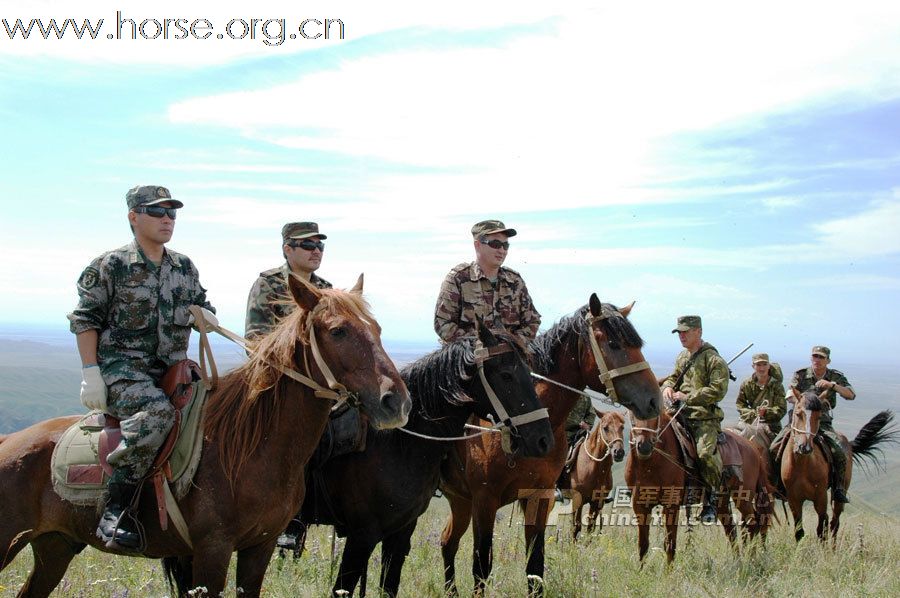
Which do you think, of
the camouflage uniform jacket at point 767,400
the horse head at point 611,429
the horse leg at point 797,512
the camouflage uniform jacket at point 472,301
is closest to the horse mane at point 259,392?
the camouflage uniform jacket at point 472,301

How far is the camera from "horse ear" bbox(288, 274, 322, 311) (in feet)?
16.1

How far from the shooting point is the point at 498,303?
7.97 m

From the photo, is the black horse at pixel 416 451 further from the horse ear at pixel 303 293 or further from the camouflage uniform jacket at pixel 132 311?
the camouflage uniform jacket at pixel 132 311

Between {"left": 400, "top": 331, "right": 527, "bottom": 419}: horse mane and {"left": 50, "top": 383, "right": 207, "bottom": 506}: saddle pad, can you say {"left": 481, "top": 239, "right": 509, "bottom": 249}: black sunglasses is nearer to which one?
{"left": 400, "top": 331, "right": 527, "bottom": 419}: horse mane

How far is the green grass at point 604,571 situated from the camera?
681cm

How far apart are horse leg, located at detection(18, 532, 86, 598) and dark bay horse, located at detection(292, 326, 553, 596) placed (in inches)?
70.8

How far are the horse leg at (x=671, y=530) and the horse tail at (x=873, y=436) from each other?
611cm

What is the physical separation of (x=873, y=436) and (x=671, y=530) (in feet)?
21.4

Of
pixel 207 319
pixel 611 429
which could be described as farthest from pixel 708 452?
pixel 207 319

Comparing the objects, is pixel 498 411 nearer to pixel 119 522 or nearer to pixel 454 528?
pixel 454 528

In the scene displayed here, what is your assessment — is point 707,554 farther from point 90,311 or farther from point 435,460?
point 90,311

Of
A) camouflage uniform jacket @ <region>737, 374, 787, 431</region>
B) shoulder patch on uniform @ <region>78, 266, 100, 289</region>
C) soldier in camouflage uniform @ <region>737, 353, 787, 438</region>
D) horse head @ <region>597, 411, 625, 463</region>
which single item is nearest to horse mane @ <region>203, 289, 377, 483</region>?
shoulder patch on uniform @ <region>78, 266, 100, 289</region>

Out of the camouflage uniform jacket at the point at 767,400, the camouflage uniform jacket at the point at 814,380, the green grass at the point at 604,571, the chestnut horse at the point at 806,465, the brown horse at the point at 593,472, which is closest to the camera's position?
the green grass at the point at 604,571

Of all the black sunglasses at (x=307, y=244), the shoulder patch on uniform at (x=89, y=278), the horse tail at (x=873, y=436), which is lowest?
the horse tail at (x=873, y=436)
